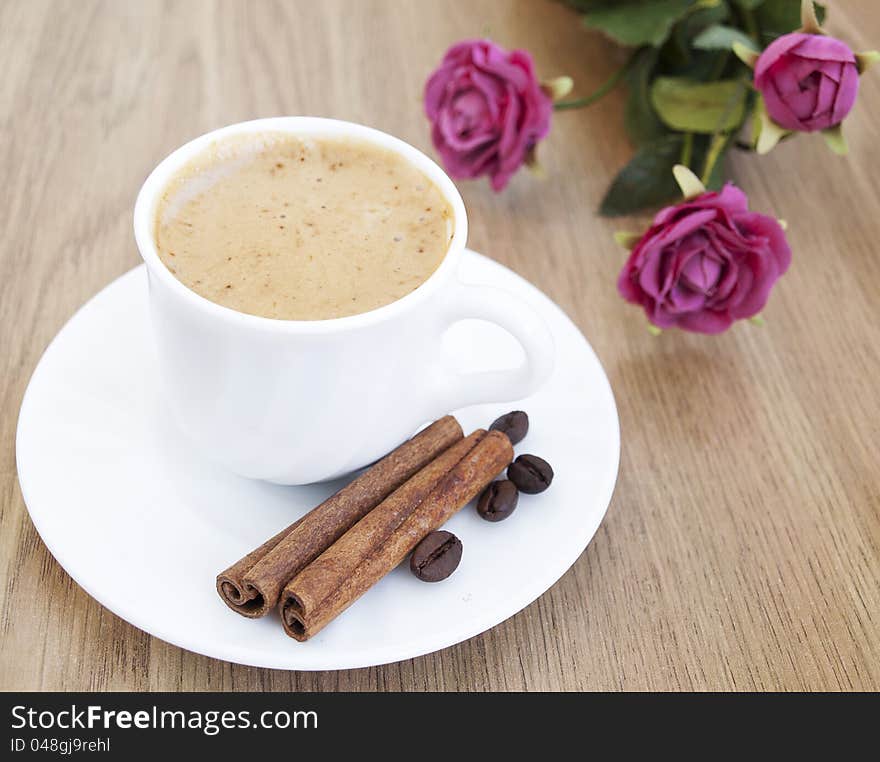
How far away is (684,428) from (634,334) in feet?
0.58

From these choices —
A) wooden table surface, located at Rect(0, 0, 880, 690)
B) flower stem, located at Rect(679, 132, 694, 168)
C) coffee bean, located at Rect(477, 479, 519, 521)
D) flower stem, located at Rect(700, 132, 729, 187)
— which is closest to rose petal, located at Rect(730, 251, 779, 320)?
wooden table surface, located at Rect(0, 0, 880, 690)

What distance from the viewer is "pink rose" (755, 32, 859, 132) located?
1.28 m

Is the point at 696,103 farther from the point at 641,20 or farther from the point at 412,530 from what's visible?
the point at 412,530

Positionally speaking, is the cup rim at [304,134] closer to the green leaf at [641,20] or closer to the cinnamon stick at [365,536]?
the cinnamon stick at [365,536]

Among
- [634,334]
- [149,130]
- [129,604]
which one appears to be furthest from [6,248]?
[634,334]

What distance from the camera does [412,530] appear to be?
1.02 m

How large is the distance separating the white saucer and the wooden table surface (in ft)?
0.30

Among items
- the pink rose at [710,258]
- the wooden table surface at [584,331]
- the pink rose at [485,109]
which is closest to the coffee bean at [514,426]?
the wooden table surface at [584,331]

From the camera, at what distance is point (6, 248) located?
4.68 feet

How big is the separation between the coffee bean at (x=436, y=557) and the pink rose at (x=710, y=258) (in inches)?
18.4

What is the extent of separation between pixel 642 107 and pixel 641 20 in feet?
0.44

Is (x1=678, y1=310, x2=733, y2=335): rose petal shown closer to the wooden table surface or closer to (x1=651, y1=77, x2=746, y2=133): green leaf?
the wooden table surface

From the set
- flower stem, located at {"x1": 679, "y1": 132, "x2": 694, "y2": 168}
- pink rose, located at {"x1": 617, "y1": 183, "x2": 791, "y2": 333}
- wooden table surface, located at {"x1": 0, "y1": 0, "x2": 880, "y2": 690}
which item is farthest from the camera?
flower stem, located at {"x1": 679, "y1": 132, "x2": 694, "y2": 168}
